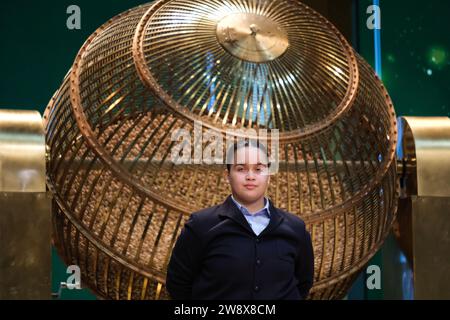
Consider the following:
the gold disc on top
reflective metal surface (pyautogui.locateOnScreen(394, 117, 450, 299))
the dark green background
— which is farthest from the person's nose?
the dark green background

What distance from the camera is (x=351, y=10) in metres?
3.09

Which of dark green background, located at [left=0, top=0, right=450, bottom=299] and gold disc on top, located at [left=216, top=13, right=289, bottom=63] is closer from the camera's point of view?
gold disc on top, located at [left=216, top=13, right=289, bottom=63]

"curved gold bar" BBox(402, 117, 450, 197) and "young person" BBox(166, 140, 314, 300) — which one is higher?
"curved gold bar" BBox(402, 117, 450, 197)

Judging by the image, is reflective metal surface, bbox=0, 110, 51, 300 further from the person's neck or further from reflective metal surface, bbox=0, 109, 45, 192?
the person's neck

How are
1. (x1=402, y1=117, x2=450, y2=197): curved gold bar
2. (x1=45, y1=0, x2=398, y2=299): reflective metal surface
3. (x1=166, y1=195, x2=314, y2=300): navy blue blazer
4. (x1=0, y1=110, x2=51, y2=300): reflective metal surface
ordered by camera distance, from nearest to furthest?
(x1=166, y1=195, x2=314, y2=300): navy blue blazer < (x1=0, y1=110, x2=51, y2=300): reflective metal surface < (x1=45, y1=0, x2=398, y2=299): reflective metal surface < (x1=402, y1=117, x2=450, y2=197): curved gold bar

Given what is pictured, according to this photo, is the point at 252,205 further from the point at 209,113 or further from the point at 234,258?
the point at 209,113

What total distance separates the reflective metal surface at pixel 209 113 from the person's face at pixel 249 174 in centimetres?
51

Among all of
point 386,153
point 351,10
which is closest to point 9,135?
point 386,153

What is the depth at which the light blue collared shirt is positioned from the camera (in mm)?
1396

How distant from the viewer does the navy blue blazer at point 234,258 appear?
136 centimetres

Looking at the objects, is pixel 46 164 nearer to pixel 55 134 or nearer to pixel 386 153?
pixel 55 134

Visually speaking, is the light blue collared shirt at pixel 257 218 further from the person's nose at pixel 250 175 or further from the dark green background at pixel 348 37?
the dark green background at pixel 348 37

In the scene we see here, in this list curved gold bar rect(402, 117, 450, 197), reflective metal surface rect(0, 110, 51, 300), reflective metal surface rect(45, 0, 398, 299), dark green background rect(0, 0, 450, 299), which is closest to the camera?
reflective metal surface rect(0, 110, 51, 300)

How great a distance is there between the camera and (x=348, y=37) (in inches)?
121
